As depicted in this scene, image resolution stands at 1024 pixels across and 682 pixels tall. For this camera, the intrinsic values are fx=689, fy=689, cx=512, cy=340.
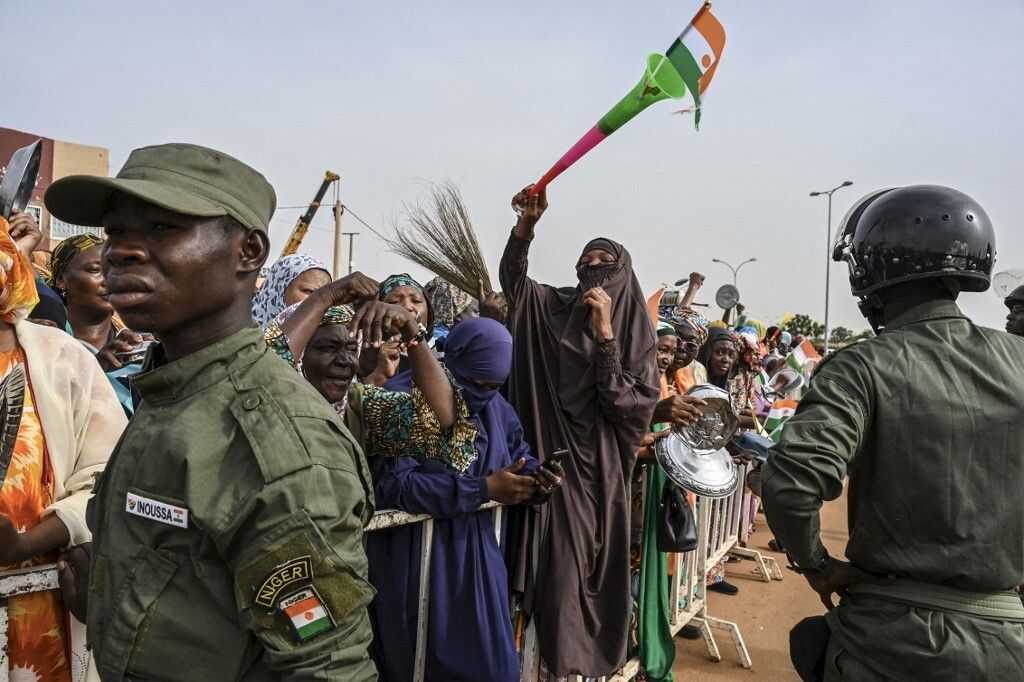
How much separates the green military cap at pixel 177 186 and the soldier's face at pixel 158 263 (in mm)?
44

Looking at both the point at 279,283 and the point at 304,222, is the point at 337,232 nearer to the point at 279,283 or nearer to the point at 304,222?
the point at 304,222

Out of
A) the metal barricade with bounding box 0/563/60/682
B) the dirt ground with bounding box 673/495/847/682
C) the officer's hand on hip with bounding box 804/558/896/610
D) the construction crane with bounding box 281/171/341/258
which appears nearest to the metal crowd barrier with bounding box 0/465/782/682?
the metal barricade with bounding box 0/563/60/682

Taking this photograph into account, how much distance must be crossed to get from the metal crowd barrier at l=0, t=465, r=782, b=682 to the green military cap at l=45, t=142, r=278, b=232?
0.99 m

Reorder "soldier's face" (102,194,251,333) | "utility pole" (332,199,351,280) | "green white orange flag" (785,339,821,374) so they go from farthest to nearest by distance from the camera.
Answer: "utility pole" (332,199,351,280) → "green white orange flag" (785,339,821,374) → "soldier's face" (102,194,251,333)

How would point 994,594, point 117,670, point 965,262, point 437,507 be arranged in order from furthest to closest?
point 437,507
point 965,262
point 994,594
point 117,670

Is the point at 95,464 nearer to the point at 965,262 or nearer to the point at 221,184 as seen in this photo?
the point at 221,184

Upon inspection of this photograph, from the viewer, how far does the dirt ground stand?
15.8 ft

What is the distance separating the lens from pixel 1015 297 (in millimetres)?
5422

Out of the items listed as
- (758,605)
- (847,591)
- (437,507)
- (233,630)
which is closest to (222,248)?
(233,630)

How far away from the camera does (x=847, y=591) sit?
2164mm

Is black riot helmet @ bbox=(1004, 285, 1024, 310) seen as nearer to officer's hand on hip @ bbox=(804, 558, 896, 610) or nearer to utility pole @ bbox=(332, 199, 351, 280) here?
Result: officer's hand on hip @ bbox=(804, 558, 896, 610)

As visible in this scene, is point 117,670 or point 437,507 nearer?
point 117,670

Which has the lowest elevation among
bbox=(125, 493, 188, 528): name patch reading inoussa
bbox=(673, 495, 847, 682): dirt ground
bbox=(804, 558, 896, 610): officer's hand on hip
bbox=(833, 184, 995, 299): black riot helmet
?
bbox=(673, 495, 847, 682): dirt ground

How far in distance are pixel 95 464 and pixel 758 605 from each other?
5.72 m
